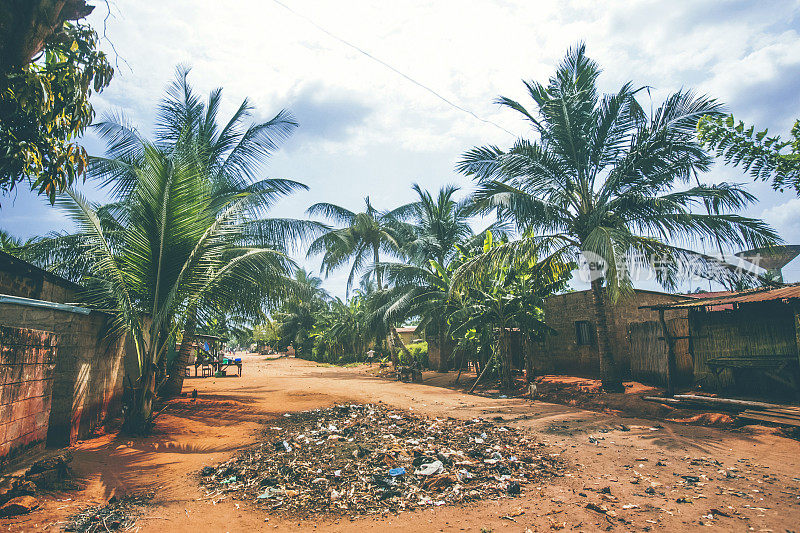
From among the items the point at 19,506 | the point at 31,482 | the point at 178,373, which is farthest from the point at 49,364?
the point at 178,373

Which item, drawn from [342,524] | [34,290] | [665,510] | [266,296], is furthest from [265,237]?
[665,510]

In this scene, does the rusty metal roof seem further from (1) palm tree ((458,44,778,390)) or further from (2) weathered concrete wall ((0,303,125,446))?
(2) weathered concrete wall ((0,303,125,446))

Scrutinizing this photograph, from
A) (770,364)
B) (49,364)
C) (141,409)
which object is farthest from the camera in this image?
(770,364)

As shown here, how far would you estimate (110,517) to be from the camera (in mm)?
3934

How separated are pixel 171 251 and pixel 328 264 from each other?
605 inches

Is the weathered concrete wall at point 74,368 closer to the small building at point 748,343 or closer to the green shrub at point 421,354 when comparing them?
the small building at point 748,343

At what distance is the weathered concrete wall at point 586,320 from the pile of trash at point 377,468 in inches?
268

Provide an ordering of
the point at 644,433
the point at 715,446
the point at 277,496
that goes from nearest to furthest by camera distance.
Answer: the point at 277,496, the point at 715,446, the point at 644,433

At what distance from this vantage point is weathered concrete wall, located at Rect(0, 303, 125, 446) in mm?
5777

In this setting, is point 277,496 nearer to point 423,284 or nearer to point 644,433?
point 644,433

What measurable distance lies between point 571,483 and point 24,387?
5.91 metres

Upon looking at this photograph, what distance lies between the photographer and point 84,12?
12.2 feet

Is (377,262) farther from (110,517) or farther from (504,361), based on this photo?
(110,517)

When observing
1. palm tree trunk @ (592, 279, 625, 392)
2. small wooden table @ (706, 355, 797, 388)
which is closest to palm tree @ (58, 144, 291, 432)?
palm tree trunk @ (592, 279, 625, 392)
